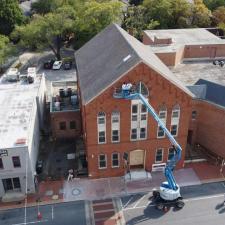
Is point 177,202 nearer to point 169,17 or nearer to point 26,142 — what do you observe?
point 26,142

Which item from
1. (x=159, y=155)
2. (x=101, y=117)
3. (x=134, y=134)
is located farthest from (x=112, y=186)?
(x=101, y=117)

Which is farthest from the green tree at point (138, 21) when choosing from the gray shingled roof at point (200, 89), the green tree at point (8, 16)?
the gray shingled roof at point (200, 89)

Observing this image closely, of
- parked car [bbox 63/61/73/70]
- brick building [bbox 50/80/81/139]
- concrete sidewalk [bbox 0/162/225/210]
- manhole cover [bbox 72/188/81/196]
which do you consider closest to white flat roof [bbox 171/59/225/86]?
concrete sidewalk [bbox 0/162/225/210]

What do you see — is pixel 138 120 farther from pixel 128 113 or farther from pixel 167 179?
pixel 167 179

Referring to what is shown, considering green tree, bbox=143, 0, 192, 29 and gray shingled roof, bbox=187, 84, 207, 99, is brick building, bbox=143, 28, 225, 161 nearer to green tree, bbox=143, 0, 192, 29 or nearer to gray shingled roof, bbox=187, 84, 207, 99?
gray shingled roof, bbox=187, 84, 207, 99

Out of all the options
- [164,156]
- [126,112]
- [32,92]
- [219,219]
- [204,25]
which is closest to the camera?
[219,219]

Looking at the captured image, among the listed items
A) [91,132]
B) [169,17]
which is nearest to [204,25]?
[169,17]
